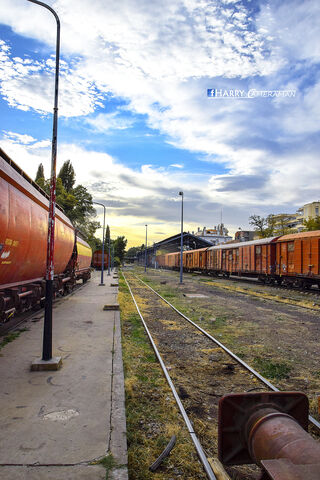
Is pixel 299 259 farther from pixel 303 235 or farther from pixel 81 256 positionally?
pixel 81 256

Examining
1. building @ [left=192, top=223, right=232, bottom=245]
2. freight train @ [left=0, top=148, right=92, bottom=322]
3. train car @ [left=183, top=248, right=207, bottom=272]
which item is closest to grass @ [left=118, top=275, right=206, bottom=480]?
freight train @ [left=0, top=148, right=92, bottom=322]

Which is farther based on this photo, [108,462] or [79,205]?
[79,205]

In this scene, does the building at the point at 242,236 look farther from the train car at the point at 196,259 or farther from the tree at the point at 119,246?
the tree at the point at 119,246

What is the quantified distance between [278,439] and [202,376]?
4666 mm

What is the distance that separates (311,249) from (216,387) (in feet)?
50.5

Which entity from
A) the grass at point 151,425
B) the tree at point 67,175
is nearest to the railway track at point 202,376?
the grass at point 151,425

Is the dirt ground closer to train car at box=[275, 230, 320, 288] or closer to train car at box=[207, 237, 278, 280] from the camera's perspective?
train car at box=[275, 230, 320, 288]

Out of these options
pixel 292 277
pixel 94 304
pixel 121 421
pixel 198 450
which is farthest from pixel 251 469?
pixel 292 277

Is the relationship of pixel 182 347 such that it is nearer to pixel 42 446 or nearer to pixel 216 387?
pixel 216 387

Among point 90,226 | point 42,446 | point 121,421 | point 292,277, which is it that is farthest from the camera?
point 90,226

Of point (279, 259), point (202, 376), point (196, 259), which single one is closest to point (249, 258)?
point (279, 259)

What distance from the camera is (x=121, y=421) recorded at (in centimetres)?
416

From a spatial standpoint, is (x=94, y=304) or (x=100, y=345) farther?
(x=94, y=304)

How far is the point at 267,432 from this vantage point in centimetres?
191
